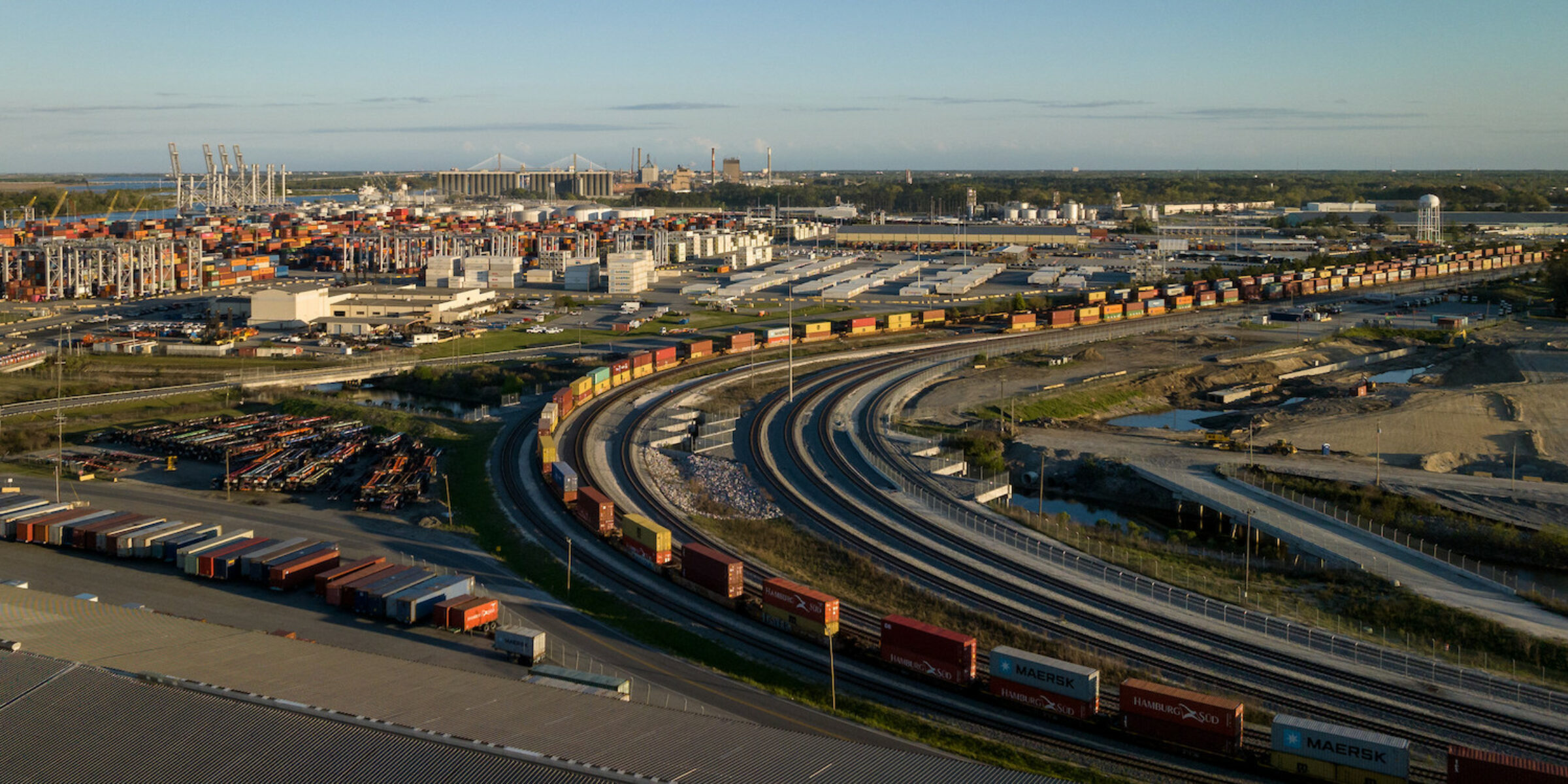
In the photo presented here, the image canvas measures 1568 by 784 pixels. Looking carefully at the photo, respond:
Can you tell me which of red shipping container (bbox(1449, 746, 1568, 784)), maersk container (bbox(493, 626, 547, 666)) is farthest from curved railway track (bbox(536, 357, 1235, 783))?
maersk container (bbox(493, 626, 547, 666))

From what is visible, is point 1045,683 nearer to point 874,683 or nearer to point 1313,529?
point 874,683

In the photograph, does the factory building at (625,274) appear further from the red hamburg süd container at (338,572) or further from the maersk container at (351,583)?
the maersk container at (351,583)

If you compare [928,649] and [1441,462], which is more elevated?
[1441,462]

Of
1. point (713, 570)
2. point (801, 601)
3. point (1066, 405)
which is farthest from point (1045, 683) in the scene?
point (1066, 405)

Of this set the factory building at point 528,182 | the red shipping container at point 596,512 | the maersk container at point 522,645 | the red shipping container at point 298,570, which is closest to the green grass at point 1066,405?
the red shipping container at point 596,512

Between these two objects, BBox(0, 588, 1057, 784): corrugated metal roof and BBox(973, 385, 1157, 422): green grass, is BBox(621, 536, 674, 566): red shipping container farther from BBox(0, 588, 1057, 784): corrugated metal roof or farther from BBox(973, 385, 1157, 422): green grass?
BBox(973, 385, 1157, 422): green grass

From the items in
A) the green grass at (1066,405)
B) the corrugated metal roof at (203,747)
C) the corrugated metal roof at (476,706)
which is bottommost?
the corrugated metal roof at (476,706)
